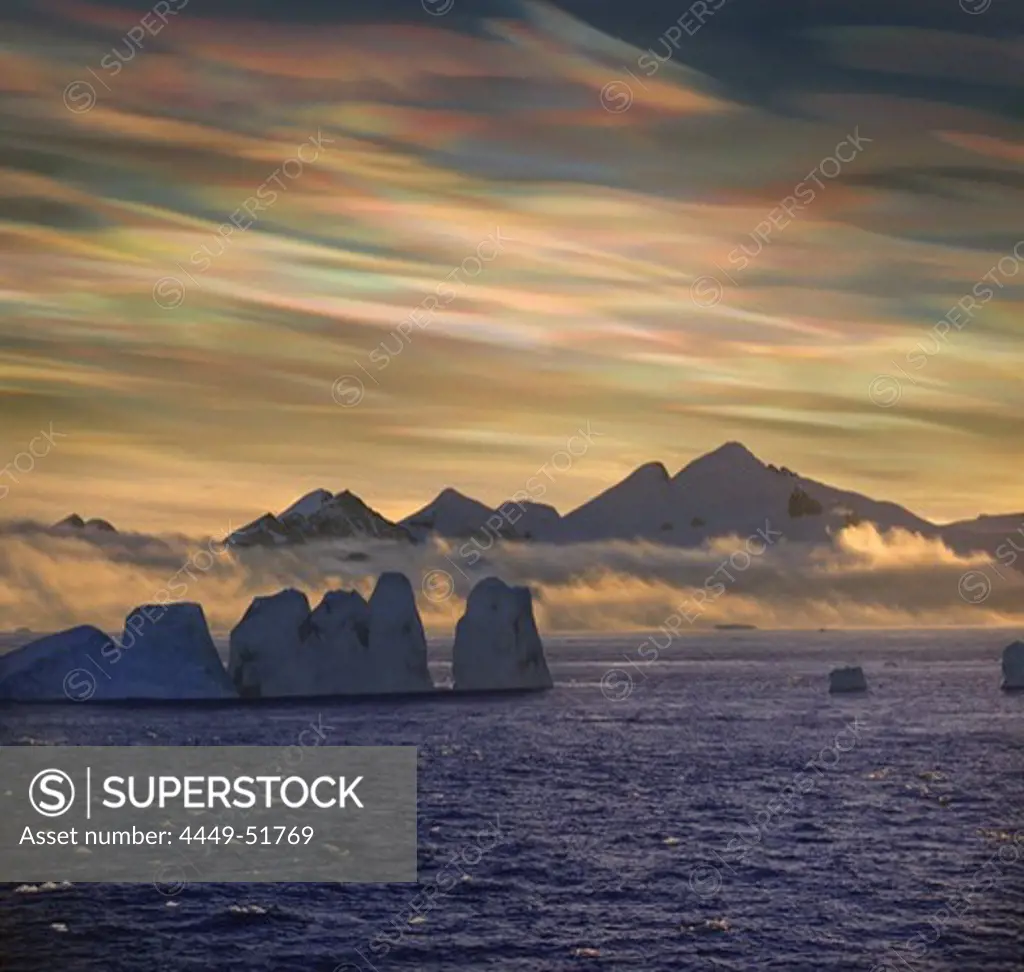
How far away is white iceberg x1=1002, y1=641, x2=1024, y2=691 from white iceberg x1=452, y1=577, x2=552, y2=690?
51646 mm

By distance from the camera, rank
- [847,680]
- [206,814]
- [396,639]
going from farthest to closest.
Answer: [847,680] → [396,639] → [206,814]

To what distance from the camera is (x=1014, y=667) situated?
154 meters

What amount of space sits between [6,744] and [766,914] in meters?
64.1

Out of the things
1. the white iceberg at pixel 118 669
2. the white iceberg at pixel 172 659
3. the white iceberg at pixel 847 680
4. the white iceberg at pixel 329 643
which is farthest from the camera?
the white iceberg at pixel 847 680

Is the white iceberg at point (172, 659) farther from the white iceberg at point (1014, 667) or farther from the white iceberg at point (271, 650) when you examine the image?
the white iceberg at point (1014, 667)

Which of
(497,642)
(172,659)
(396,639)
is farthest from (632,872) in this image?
(497,642)

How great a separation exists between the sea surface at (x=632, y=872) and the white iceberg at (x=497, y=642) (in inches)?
941

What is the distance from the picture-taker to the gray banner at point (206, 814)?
57.5m

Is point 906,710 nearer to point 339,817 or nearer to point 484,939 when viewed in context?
point 339,817

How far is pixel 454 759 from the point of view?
89375 millimetres

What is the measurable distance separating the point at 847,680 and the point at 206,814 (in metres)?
97.1

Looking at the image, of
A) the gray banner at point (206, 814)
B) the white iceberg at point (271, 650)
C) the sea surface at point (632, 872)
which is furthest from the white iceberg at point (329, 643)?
the gray banner at point (206, 814)

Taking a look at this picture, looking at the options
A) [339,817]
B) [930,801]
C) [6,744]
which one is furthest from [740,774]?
[6,744]

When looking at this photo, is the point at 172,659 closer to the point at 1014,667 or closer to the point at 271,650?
the point at 271,650
